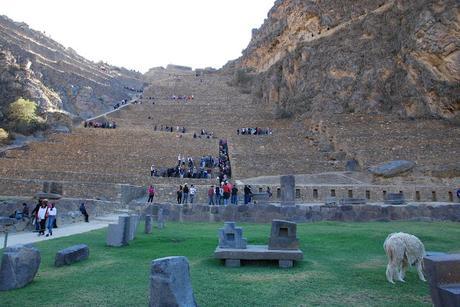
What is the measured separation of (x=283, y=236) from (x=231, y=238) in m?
1.26

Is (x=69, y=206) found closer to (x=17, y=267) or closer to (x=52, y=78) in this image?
(x=17, y=267)

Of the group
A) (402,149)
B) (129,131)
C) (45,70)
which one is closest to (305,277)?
(402,149)

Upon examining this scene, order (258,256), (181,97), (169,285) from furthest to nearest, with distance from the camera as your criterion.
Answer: (181,97), (258,256), (169,285)

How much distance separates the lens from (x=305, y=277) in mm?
7941

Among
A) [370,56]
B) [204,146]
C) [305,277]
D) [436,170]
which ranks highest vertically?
[370,56]

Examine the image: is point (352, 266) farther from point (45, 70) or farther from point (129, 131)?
point (45, 70)

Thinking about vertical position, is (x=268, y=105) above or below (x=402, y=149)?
above

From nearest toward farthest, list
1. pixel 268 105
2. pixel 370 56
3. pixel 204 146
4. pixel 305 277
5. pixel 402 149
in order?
1. pixel 305 277
2. pixel 402 149
3. pixel 204 146
4. pixel 370 56
5. pixel 268 105

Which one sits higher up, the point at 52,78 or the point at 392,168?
the point at 52,78

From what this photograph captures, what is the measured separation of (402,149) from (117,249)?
81.2ft

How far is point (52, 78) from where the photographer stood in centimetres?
6191

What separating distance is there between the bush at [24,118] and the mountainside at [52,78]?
14.2 ft

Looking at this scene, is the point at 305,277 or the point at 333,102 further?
the point at 333,102

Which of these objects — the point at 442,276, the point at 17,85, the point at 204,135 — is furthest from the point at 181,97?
the point at 442,276
